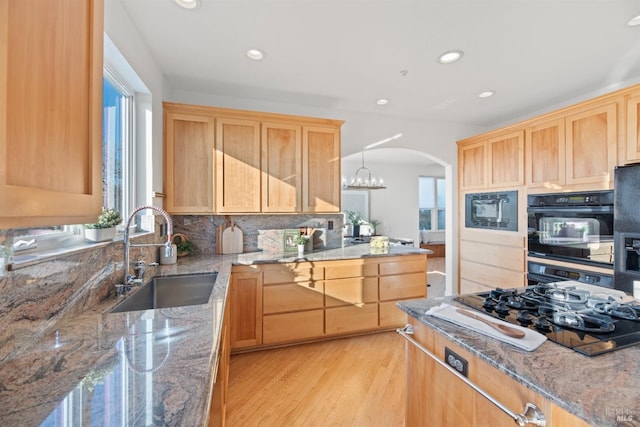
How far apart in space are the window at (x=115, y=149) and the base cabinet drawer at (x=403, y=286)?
97.6 inches

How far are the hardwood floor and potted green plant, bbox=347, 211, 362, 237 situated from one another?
11.8 ft

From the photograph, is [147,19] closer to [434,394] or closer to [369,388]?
[434,394]

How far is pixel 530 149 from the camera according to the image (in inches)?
117

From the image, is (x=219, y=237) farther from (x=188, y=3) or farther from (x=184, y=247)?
(x=188, y=3)

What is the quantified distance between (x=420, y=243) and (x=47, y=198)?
8.24m

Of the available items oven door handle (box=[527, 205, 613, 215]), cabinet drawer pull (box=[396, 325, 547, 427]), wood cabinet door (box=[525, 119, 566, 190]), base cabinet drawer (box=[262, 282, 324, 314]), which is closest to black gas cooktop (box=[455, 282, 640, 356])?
cabinet drawer pull (box=[396, 325, 547, 427])

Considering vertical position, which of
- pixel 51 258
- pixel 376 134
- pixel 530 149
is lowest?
pixel 51 258

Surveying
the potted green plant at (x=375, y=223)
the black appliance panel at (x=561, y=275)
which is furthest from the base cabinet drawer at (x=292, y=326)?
the potted green plant at (x=375, y=223)

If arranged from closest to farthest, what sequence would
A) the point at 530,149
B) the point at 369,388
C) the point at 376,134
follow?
the point at 369,388 < the point at 530,149 < the point at 376,134

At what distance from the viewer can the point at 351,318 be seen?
9.29 ft

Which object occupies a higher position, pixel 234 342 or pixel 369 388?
pixel 234 342

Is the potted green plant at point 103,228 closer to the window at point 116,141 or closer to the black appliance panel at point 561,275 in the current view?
the window at point 116,141

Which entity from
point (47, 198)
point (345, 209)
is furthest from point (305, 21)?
point (345, 209)

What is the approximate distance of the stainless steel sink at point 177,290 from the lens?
1891mm
